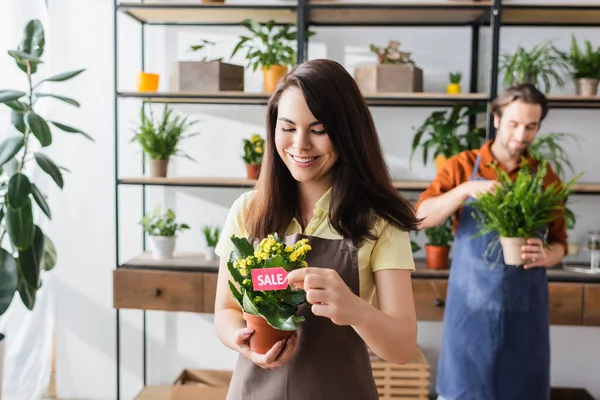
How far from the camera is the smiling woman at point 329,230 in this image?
118cm

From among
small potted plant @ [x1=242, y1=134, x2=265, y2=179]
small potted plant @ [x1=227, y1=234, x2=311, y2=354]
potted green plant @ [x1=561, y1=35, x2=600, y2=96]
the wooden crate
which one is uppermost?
potted green plant @ [x1=561, y1=35, x2=600, y2=96]

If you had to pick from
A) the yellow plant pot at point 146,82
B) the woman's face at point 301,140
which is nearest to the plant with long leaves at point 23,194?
the yellow plant pot at point 146,82

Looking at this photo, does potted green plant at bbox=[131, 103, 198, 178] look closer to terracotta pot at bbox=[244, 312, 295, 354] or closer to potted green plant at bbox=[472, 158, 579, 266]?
potted green plant at bbox=[472, 158, 579, 266]

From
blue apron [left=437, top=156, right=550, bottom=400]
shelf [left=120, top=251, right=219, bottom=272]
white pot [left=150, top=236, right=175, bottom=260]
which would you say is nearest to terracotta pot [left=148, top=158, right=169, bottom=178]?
white pot [left=150, top=236, right=175, bottom=260]

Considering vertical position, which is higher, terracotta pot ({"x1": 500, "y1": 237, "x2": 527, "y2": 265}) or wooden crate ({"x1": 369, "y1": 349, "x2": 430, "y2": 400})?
terracotta pot ({"x1": 500, "y1": 237, "x2": 527, "y2": 265})

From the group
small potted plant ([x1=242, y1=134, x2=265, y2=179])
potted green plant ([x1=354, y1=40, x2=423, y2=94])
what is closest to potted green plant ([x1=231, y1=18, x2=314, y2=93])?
small potted plant ([x1=242, y1=134, x2=265, y2=179])

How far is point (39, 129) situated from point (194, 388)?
1.49 meters

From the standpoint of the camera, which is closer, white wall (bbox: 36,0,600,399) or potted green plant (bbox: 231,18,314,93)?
potted green plant (bbox: 231,18,314,93)

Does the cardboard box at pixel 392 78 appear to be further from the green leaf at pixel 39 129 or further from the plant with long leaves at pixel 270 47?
the green leaf at pixel 39 129

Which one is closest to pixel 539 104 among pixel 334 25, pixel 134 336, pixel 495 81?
pixel 495 81

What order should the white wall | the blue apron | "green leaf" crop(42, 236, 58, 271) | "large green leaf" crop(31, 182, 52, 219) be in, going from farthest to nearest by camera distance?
the white wall
"green leaf" crop(42, 236, 58, 271)
"large green leaf" crop(31, 182, 52, 219)
the blue apron

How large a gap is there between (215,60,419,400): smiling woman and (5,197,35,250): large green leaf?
1429 mm

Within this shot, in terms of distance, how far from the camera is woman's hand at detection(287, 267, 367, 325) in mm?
1052

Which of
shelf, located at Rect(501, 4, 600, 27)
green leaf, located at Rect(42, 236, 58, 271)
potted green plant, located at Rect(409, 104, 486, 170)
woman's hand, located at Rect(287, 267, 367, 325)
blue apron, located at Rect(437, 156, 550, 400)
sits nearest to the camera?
woman's hand, located at Rect(287, 267, 367, 325)
